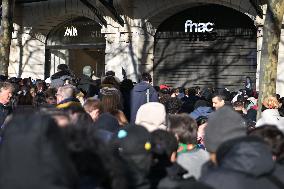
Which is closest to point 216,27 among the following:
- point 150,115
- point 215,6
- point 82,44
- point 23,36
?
point 215,6

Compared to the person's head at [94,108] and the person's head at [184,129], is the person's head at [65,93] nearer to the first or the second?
the person's head at [94,108]

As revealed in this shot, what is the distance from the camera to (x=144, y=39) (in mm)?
18656

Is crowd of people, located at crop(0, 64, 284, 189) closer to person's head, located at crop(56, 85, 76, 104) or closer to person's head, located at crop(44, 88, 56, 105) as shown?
person's head, located at crop(56, 85, 76, 104)

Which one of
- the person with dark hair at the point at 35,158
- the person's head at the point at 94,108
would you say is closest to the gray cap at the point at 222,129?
the person with dark hair at the point at 35,158

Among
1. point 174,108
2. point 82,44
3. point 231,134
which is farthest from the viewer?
point 82,44

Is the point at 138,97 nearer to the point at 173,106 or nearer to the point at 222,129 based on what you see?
the point at 173,106

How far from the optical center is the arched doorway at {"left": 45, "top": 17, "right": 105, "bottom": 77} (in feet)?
67.7

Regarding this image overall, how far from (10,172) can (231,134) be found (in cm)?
147

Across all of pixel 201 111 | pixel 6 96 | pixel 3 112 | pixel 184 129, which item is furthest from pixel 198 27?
pixel 184 129

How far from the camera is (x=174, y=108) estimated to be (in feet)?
29.6

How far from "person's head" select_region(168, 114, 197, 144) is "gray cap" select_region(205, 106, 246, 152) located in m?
0.80

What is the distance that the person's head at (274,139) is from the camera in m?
4.06

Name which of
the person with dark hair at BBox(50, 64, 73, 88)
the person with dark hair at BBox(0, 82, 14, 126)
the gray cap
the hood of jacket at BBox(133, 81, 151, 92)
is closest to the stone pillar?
the person with dark hair at BBox(50, 64, 73, 88)

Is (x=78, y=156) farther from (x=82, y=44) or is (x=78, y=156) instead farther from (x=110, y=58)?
(x=82, y=44)
